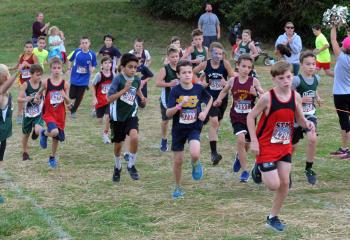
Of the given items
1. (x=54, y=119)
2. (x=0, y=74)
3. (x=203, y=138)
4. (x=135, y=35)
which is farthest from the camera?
(x=135, y=35)

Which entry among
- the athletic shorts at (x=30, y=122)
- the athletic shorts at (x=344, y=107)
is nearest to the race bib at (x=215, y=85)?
the athletic shorts at (x=344, y=107)

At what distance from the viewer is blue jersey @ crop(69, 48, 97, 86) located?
14188 mm

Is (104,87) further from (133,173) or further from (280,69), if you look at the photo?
(280,69)

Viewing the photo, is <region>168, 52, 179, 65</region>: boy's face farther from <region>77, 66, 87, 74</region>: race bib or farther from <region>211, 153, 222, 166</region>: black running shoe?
<region>77, 66, 87, 74</region>: race bib

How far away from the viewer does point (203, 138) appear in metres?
12.0

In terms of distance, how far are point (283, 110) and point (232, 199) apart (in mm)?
1756

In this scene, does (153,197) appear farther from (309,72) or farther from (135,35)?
(135,35)

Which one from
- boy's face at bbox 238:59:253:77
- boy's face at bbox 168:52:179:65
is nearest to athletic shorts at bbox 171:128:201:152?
boy's face at bbox 238:59:253:77

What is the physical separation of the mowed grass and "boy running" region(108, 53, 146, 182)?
1.87 ft

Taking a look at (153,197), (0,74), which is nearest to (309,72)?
(153,197)

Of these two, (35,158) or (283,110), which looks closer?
(283,110)

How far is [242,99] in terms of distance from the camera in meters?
8.71

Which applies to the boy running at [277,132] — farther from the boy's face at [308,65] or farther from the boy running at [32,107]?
the boy running at [32,107]

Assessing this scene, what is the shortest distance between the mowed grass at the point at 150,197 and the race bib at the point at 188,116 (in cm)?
94
